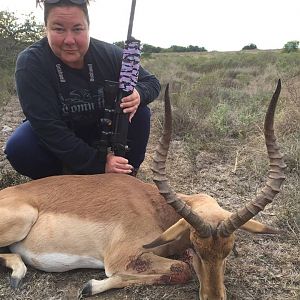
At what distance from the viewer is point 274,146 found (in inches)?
127

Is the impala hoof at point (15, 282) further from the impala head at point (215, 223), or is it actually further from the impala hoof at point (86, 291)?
the impala head at point (215, 223)

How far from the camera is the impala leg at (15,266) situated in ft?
12.6

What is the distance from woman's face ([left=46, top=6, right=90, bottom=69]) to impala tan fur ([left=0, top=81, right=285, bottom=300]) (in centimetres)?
124

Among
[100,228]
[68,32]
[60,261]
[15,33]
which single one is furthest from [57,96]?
[15,33]

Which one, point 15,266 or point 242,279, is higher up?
point 242,279

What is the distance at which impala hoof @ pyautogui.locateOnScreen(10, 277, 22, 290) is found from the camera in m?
3.80

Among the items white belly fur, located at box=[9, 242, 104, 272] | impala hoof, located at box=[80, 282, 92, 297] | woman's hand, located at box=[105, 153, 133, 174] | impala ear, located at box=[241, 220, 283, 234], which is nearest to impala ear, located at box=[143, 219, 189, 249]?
impala ear, located at box=[241, 220, 283, 234]

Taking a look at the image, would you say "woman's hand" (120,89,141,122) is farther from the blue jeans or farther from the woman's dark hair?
the woman's dark hair

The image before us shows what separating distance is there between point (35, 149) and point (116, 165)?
1.01m

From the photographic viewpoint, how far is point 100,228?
13.2 ft

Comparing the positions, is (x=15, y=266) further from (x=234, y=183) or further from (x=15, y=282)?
(x=234, y=183)

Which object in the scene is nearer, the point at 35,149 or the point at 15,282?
the point at 15,282

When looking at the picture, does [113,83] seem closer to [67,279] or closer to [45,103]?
[45,103]

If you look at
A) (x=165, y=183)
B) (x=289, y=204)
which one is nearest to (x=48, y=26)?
(x=165, y=183)
